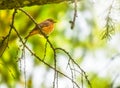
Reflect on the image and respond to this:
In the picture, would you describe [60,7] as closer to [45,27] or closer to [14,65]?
[14,65]

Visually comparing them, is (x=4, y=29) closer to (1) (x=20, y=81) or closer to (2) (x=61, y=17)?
(1) (x=20, y=81)

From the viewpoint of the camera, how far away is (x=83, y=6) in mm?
6133

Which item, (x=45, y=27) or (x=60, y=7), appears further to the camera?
(x=60, y=7)

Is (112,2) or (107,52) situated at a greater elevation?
(107,52)

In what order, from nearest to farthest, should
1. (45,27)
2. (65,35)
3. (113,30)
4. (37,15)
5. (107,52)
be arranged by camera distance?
(113,30), (45,27), (37,15), (65,35), (107,52)

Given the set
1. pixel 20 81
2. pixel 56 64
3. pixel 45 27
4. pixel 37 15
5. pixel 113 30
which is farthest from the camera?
pixel 37 15

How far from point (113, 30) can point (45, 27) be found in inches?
21.2

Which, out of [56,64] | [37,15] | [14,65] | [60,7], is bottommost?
[56,64]

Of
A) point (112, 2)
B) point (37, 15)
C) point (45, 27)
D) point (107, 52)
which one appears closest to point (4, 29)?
point (37, 15)

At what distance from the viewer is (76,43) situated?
6.14 metres

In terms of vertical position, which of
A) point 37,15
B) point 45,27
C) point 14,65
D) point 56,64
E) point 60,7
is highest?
point 60,7

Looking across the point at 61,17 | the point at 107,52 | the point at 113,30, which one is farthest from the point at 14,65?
the point at 113,30

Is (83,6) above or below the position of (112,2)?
above

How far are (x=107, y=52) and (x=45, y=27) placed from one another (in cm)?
427
